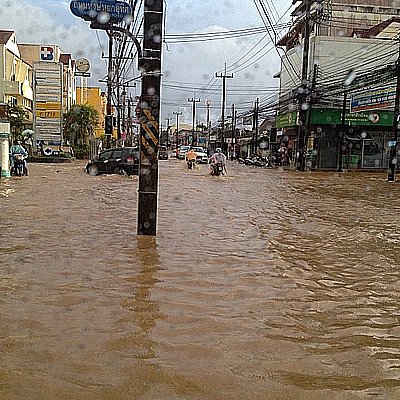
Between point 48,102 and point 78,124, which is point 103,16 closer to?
point 48,102

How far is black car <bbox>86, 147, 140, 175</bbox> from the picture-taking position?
89.4ft

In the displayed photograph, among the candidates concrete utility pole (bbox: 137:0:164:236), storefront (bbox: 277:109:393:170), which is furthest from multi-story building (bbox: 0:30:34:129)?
concrete utility pole (bbox: 137:0:164:236)

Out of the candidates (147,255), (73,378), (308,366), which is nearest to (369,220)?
(147,255)

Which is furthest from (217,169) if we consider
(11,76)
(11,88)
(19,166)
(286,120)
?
(11,76)

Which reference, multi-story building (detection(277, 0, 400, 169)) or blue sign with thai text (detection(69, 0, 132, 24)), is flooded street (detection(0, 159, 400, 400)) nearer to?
blue sign with thai text (detection(69, 0, 132, 24))

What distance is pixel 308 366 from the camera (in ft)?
14.9

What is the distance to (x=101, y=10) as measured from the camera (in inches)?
366

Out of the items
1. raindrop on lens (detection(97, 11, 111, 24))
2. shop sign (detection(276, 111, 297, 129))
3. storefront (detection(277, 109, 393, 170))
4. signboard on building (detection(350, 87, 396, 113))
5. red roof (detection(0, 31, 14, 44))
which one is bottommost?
storefront (detection(277, 109, 393, 170))

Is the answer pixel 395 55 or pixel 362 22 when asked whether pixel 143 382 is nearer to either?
pixel 395 55

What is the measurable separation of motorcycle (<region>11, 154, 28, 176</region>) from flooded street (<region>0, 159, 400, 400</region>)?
1338 centimetres

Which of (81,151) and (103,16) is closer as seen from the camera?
(103,16)

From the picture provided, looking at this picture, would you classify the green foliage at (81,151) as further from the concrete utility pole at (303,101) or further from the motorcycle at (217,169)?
the motorcycle at (217,169)

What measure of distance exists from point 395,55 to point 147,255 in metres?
38.7

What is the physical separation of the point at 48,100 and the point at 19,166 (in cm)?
1791
